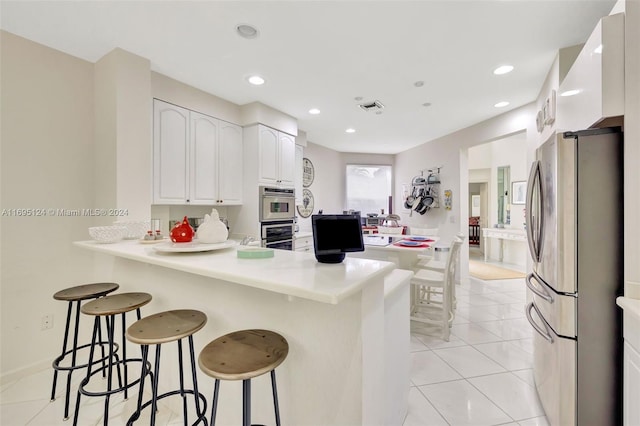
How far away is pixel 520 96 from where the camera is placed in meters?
3.24

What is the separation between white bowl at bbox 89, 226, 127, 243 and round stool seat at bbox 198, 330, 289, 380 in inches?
48.8

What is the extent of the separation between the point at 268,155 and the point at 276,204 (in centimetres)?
66

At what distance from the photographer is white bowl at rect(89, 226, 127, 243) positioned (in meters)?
1.83

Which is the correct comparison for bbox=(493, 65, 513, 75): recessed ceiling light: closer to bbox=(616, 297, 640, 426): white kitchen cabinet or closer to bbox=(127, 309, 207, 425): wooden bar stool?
bbox=(616, 297, 640, 426): white kitchen cabinet

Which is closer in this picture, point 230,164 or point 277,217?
point 230,164

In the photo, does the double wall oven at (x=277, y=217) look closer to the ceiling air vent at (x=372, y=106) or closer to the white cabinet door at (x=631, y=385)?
the ceiling air vent at (x=372, y=106)

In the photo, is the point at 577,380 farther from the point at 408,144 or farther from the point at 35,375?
the point at 408,144

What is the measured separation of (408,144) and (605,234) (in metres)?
4.73

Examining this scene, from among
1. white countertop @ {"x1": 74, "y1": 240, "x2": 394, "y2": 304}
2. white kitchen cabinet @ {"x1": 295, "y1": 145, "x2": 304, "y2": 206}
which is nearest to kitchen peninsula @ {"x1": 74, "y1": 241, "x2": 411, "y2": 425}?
white countertop @ {"x1": 74, "y1": 240, "x2": 394, "y2": 304}

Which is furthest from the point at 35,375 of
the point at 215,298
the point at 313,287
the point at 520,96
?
the point at 520,96

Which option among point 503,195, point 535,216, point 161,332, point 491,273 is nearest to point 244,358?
point 161,332

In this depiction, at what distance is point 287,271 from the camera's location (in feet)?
3.55

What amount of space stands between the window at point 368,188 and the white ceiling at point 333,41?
10.6 ft

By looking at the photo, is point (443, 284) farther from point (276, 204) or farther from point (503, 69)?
point (276, 204)
